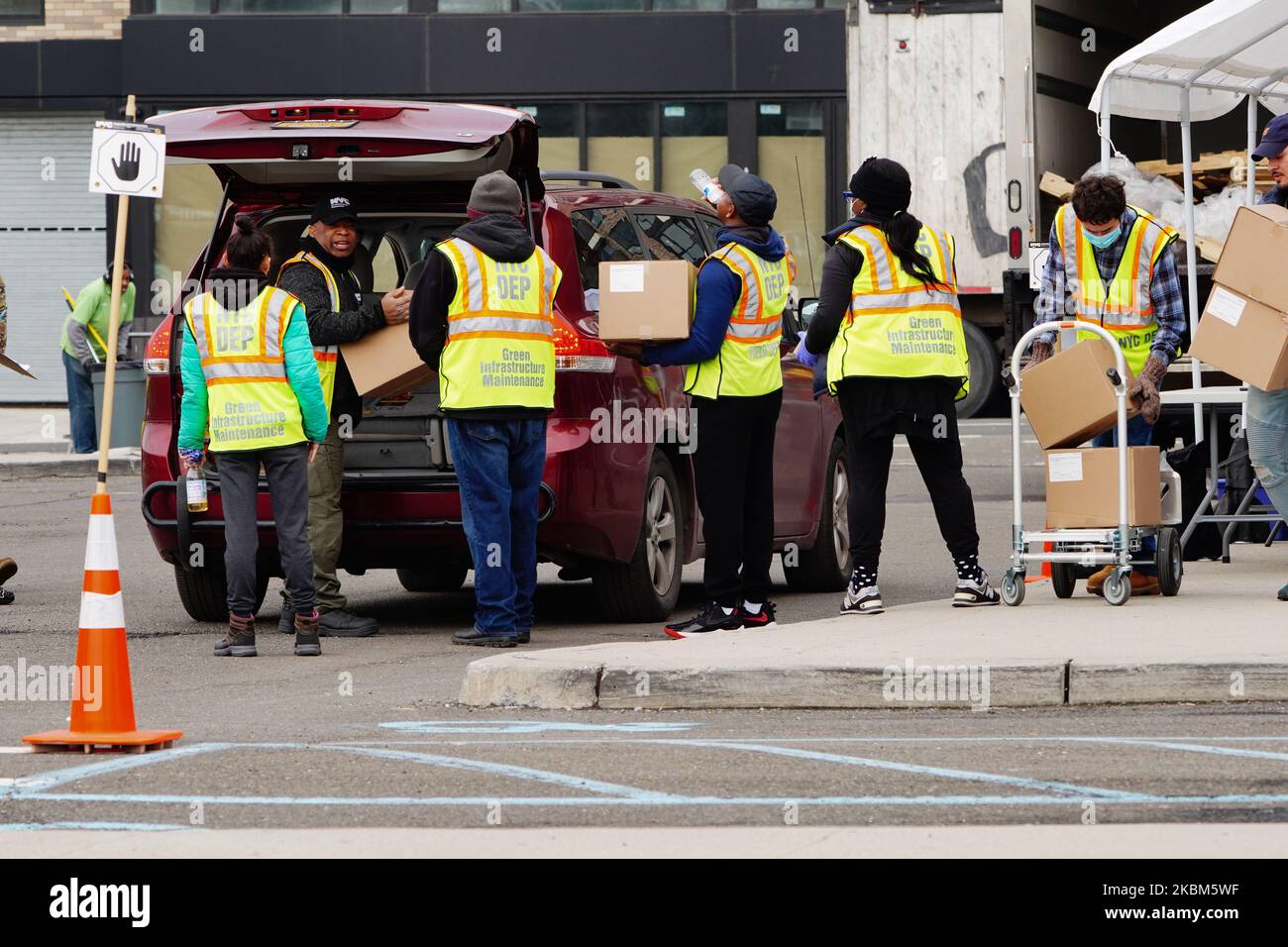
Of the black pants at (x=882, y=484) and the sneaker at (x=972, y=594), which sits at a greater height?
the black pants at (x=882, y=484)

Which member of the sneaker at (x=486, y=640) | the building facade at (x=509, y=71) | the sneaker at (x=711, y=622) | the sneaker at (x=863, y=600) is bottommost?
the sneaker at (x=486, y=640)

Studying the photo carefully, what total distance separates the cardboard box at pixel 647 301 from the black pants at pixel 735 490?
15.4 inches

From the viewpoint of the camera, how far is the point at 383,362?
403 inches

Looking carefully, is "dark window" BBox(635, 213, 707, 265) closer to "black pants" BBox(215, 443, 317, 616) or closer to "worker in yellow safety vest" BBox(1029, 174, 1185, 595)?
"worker in yellow safety vest" BBox(1029, 174, 1185, 595)

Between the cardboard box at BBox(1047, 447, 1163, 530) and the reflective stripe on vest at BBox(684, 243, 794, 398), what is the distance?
4.33 feet

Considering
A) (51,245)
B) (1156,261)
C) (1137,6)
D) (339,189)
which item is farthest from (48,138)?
(1156,261)

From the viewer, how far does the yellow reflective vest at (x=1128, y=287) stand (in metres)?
Answer: 10.1

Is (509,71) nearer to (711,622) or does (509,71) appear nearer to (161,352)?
(161,352)

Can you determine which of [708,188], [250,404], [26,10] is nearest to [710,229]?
[708,188]

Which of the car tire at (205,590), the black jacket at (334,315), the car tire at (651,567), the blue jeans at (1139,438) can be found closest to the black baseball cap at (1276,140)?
the blue jeans at (1139,438)

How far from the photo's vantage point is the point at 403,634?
414 inches

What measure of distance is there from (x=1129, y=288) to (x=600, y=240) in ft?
7.64

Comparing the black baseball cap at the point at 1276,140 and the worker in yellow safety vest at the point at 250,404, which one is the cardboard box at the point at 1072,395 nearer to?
the black baseball cap at the point at 1276,140

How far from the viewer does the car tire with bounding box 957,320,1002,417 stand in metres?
22.1
